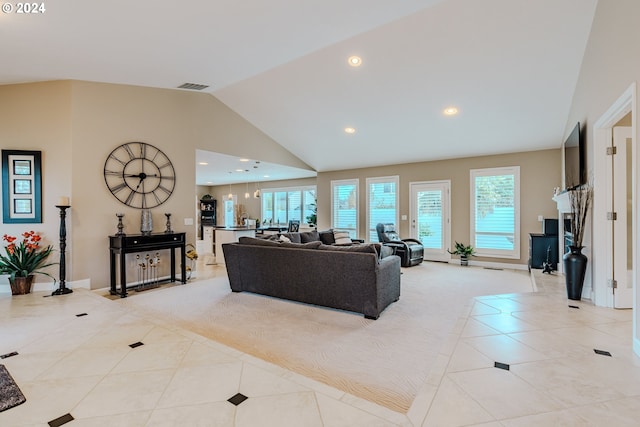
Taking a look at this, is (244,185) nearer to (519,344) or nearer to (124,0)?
(124,0)

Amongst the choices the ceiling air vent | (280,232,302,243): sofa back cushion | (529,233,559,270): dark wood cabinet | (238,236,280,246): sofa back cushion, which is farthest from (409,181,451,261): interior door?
the ceiling air vent

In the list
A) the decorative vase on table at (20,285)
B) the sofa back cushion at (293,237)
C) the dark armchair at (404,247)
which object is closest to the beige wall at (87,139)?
the decorative vase on table at (20,285)

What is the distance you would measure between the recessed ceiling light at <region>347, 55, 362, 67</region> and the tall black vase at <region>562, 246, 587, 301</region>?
3790mm

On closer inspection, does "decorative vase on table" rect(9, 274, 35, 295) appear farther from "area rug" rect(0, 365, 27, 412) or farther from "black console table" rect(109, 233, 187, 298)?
"area rug" rect(0, 365, 27, 412)

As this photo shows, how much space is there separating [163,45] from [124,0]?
90 centimetres

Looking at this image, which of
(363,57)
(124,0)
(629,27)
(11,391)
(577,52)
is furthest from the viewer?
(363,57)

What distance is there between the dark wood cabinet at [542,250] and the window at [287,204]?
20.9 ft

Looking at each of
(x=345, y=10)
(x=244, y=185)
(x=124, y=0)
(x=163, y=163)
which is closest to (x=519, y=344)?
(x=345, y=10)

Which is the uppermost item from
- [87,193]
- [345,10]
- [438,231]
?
[345,10]

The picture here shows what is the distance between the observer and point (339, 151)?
314 inches

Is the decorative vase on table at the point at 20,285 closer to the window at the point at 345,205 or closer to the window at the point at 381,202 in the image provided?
the window at the point at 345,205

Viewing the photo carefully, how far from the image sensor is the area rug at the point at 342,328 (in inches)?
95.7

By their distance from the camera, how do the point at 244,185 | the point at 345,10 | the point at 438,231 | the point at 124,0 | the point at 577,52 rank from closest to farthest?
the point at 124,0 < the point at 345,10 < the point at 577,52 < the point at 438,231 < the point at 244,185

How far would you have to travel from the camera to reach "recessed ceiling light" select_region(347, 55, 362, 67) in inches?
181
